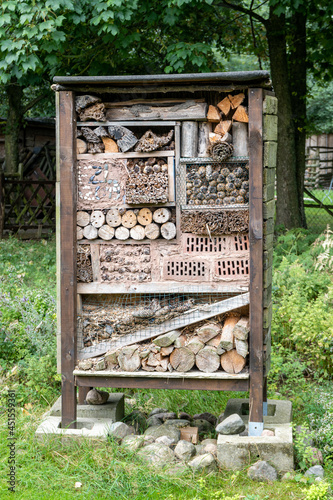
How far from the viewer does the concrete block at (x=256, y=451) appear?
3.78 meters

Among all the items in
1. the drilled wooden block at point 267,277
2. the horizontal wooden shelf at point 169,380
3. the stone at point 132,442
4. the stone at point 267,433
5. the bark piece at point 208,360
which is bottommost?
the stone at point 132,442

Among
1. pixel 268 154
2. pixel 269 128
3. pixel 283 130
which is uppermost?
pixel 283 130

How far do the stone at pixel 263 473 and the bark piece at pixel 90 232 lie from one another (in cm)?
191

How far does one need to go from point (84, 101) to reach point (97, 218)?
2.69ft

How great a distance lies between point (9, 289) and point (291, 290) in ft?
11.0

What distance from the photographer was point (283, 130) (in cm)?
995

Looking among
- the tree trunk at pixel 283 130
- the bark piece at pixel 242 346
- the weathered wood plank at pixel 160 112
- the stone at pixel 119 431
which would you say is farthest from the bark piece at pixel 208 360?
the tree trunk at pixel 283 130

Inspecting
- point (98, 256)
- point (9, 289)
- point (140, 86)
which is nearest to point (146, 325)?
→ point (98, 256)

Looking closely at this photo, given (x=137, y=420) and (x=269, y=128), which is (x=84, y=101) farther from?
(x=137, y=420)

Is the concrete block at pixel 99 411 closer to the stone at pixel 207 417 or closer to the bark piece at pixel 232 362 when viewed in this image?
the stone at pixel 207 417

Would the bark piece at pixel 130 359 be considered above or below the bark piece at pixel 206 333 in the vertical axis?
below

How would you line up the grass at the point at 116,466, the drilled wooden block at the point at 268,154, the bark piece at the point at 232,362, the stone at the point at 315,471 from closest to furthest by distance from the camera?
the grass at the point at 116,466
the stone at the point at 315,471
the drilled wooden block at the point at 268,154
the bark piece at the point at 232,362

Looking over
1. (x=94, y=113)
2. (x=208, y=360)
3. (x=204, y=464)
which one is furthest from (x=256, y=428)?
(x=94, y=113)

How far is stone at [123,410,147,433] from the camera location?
14.7 ft
